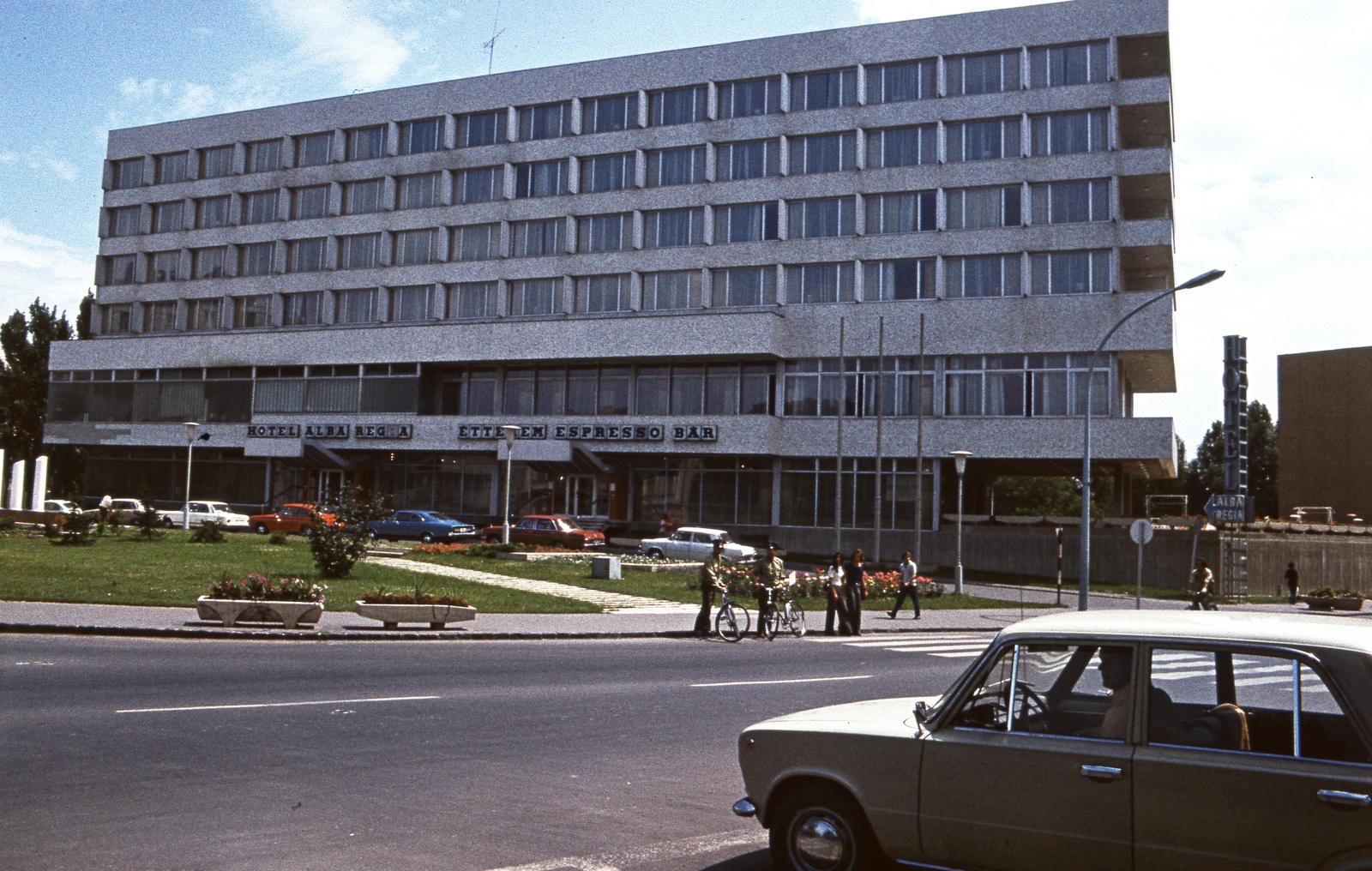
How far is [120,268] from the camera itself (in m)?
71.9

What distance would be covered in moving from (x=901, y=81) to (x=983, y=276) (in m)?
9.85

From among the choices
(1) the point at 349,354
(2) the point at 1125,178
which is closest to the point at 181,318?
(1) the point at 349,354

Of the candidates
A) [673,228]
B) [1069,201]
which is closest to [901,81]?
[1069,201]

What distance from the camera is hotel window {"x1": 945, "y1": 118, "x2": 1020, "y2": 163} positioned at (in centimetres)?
5103

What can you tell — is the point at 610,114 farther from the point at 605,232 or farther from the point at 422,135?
the point at 422,135

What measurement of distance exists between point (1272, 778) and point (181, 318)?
237 ft

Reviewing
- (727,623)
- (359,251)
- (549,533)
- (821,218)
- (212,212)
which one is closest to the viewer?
(727,623)

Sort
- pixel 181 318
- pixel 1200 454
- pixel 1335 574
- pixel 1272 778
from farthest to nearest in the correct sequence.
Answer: pixel 1200 454, pixel 181 318, pixel 1335 574, pixel 1272 778

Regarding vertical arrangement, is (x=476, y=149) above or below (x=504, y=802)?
above

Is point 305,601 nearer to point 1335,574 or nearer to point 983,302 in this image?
point 983,302

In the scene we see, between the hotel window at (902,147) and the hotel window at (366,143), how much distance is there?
27.0 m

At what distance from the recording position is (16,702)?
10.8 m

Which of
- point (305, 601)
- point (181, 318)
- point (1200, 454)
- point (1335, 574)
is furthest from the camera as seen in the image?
point (1200, 454)

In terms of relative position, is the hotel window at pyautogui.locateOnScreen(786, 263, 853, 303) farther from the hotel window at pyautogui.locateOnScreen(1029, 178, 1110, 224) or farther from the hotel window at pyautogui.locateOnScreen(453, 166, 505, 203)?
the hotel window at pyautogui.locateOnScreen(453, 166, 505, 203)
